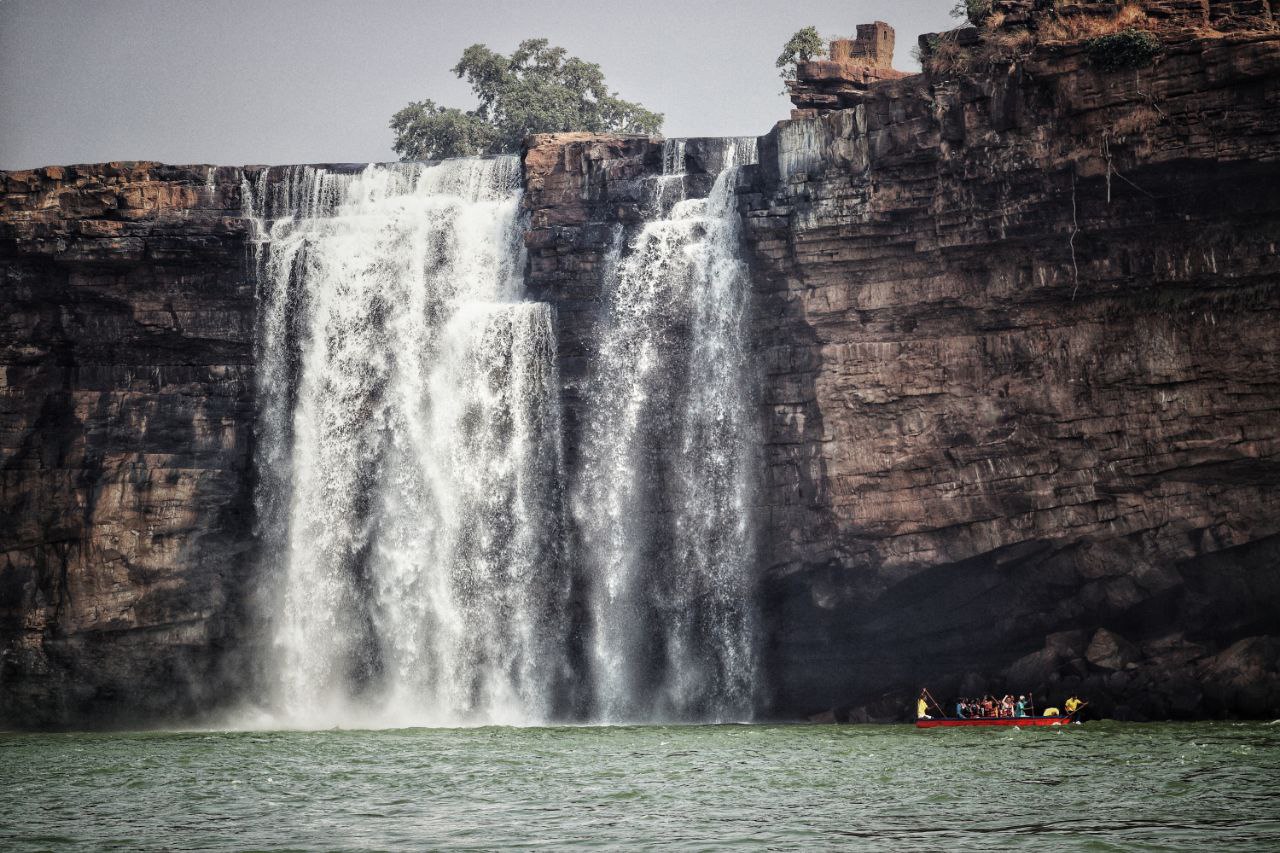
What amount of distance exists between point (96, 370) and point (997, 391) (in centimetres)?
3134

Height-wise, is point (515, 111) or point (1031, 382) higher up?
point (515, 111)

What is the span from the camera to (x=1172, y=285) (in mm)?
42844

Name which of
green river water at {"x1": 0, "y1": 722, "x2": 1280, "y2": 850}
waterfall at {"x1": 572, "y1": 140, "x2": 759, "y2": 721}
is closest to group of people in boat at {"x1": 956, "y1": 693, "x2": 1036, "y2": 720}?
green river water at {"x1": 0, "y1": 722, "x2": 1280, "y2": 850}

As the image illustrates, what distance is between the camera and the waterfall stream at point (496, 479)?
4778 centimetres

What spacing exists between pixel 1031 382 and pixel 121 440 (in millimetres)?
31117

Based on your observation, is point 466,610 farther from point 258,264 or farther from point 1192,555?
point 1192,555

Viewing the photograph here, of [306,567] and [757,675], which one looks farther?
[306,567]

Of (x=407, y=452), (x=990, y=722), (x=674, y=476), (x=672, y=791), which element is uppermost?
(x=407, y=452)

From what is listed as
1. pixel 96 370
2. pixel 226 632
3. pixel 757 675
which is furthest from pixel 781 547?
pixel 96 370

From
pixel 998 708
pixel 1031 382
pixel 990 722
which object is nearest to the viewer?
pixel 990 722

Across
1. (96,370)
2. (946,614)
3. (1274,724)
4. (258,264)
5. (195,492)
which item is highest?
(258,264)

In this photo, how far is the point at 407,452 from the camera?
5091 cm

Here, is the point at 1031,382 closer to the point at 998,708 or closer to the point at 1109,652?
the point at 1109,652

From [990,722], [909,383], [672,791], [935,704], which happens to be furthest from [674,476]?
[672,791]
